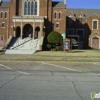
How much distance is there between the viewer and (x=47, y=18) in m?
46.3

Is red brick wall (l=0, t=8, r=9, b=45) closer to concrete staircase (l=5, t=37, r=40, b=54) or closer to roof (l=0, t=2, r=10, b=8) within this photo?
roof (l=0, t=2, r=10, b=8)

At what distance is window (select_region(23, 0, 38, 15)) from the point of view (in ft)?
153

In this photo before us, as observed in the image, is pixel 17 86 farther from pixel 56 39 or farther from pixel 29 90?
pixel 56 39

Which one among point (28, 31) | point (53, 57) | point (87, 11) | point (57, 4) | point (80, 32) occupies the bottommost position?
point (53, 57)

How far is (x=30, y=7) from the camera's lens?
46.7 metres

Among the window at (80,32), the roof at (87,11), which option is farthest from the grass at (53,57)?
the roof at (87,11)

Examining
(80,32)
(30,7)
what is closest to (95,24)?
(80,32)

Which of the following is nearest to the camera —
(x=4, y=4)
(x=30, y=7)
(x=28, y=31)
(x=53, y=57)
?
(x=53, y=57)

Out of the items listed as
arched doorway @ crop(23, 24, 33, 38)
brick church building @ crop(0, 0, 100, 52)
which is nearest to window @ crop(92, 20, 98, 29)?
brick church building @ crop(0, 0, 100, 52)

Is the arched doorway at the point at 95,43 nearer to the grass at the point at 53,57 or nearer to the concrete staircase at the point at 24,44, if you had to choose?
the concrete staircase at the point at 24,44

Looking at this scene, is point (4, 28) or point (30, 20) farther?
point (4, 28)

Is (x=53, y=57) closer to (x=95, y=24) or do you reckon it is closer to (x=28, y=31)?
(x=28, y=31)

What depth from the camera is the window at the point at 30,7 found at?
46.5 metres

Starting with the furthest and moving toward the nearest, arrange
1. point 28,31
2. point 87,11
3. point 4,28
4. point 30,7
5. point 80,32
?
point 87,11 → point 80,32 → point 4,28 → point 30,7 → point 28,31
